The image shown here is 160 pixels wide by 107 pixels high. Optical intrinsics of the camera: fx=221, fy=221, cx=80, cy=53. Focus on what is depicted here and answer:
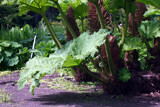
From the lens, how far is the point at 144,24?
10.5 ft

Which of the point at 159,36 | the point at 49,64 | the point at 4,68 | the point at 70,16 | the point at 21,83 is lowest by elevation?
the point at 4,68

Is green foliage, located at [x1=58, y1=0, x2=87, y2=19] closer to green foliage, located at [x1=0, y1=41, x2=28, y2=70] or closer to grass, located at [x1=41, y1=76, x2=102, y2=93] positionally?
grass, located at [x1=41, y1=76, x2=102, y2=93]

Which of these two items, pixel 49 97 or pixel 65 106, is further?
pixel 49 97

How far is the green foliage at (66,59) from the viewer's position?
2.39 meters

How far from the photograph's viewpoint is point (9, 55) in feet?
19.3

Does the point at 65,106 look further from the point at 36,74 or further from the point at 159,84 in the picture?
the point at 159,84

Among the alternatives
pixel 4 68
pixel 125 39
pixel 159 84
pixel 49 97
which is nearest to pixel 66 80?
pixel 49 97

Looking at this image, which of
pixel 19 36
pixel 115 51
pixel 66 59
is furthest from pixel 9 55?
pixel 66 59

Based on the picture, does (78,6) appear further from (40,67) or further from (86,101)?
(86,101)

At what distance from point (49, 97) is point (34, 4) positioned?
1.34 meters

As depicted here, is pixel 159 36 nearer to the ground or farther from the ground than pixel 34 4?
nearer to the ground

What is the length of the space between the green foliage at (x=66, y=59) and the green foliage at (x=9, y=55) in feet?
10.7

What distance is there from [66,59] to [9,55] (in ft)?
12.8

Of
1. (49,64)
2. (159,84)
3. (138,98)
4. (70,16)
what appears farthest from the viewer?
(70,16)
